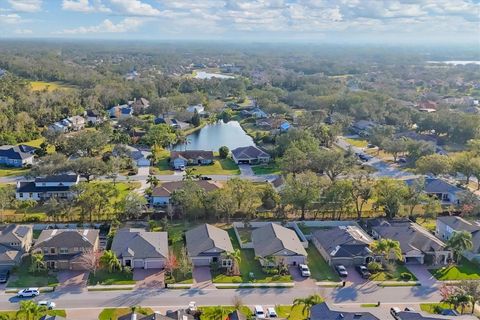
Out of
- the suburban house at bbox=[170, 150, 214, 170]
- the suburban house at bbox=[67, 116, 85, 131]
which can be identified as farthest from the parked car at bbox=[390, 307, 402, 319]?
the suburban house at bbox=[67, 116, 85, 131]

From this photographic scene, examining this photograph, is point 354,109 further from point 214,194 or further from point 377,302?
point 377,302

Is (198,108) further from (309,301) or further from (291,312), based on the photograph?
(309,301)

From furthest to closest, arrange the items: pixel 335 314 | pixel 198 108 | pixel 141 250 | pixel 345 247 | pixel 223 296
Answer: pixel 198 108, pixel 345 247, pixel 141 250, pixel 223 296, pixel 335 314

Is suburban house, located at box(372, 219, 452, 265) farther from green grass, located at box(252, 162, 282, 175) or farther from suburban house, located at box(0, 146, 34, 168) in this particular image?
suburban house, located at box(0, 146, 34, 168)

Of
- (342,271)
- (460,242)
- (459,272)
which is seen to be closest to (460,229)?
(460,242)

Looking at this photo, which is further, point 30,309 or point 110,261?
point 110,261
